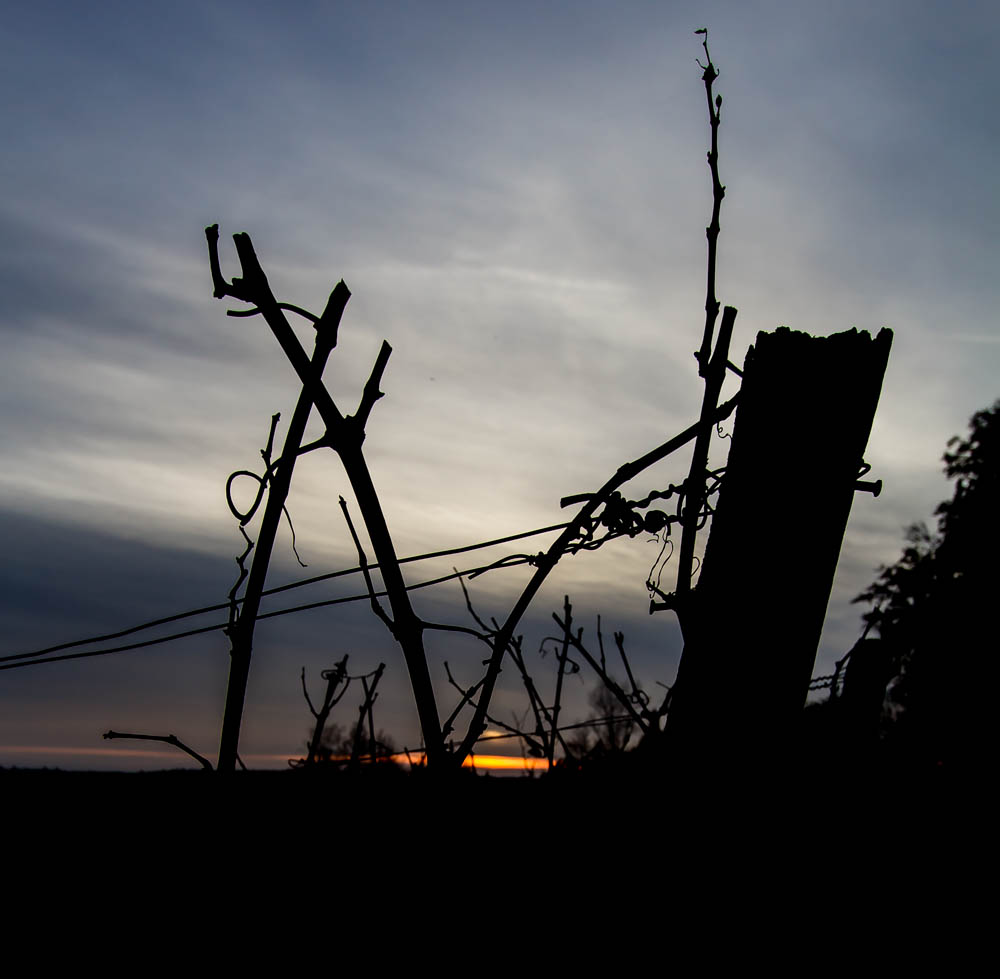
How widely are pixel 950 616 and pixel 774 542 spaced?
5.38m

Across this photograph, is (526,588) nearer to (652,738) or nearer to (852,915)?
(652,738)

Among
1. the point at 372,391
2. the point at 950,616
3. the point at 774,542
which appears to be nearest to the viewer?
the point at 774,542

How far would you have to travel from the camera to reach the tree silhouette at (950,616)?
393 centimetres

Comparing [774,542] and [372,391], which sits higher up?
[372,391]

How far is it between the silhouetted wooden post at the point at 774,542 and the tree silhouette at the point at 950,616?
1.12 metres

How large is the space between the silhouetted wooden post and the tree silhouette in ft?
3.68

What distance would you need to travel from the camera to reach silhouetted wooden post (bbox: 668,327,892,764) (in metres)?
1.86

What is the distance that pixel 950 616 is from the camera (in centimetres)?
647

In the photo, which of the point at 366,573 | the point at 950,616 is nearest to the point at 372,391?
the point at 366,573

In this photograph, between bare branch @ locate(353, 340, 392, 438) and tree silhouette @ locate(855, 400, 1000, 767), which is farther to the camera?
tree silhouette @ locate(855, 400, 1000, 767)

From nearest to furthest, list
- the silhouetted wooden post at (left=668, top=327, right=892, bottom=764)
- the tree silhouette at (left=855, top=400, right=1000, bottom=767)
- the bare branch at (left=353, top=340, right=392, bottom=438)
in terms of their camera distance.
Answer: the silhouetted wooden post at (left=668, top=327, right=892, bottom=764) < the bare branch at (left=353, top=340, right=392, bottom=438) < the tree silhouette at (left=855, top=400, right=1000, bottom=767)

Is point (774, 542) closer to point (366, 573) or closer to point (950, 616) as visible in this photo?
point (366, 573)

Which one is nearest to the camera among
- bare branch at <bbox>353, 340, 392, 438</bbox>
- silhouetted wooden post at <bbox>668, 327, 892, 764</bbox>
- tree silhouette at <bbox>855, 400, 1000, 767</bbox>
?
silhouetted wooden post at <bbox>668, 327, 892, 764</bbox>

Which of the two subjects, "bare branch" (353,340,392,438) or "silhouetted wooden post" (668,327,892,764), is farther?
"bare branch" (353,340,392,438)
